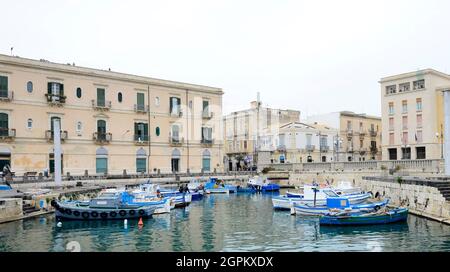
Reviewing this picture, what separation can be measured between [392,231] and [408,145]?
113ft

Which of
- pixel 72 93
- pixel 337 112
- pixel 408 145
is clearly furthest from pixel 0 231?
pixel 337 112

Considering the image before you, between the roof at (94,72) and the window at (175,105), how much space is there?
1.38 m

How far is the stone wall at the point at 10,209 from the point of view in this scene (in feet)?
61.1

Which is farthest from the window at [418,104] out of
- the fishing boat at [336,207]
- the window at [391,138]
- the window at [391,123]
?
the fishing boat at [336,207]

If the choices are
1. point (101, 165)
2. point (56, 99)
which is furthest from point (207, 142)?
point (56, 99)

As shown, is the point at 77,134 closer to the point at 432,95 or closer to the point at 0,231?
the point at 0,231

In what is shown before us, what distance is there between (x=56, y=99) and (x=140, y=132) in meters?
8.80

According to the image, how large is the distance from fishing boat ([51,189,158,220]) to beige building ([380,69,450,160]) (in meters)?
34.6

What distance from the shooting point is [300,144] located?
175ft

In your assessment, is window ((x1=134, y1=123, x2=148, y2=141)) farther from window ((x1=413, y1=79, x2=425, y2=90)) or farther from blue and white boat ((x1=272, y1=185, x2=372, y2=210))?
window ((x1=413, y1=79, x2=425, y2=90))

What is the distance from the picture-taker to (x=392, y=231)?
15953mm

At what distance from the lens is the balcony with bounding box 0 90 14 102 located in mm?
33013

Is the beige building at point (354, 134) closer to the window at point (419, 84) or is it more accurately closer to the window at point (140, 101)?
the window at point (419, 84)
